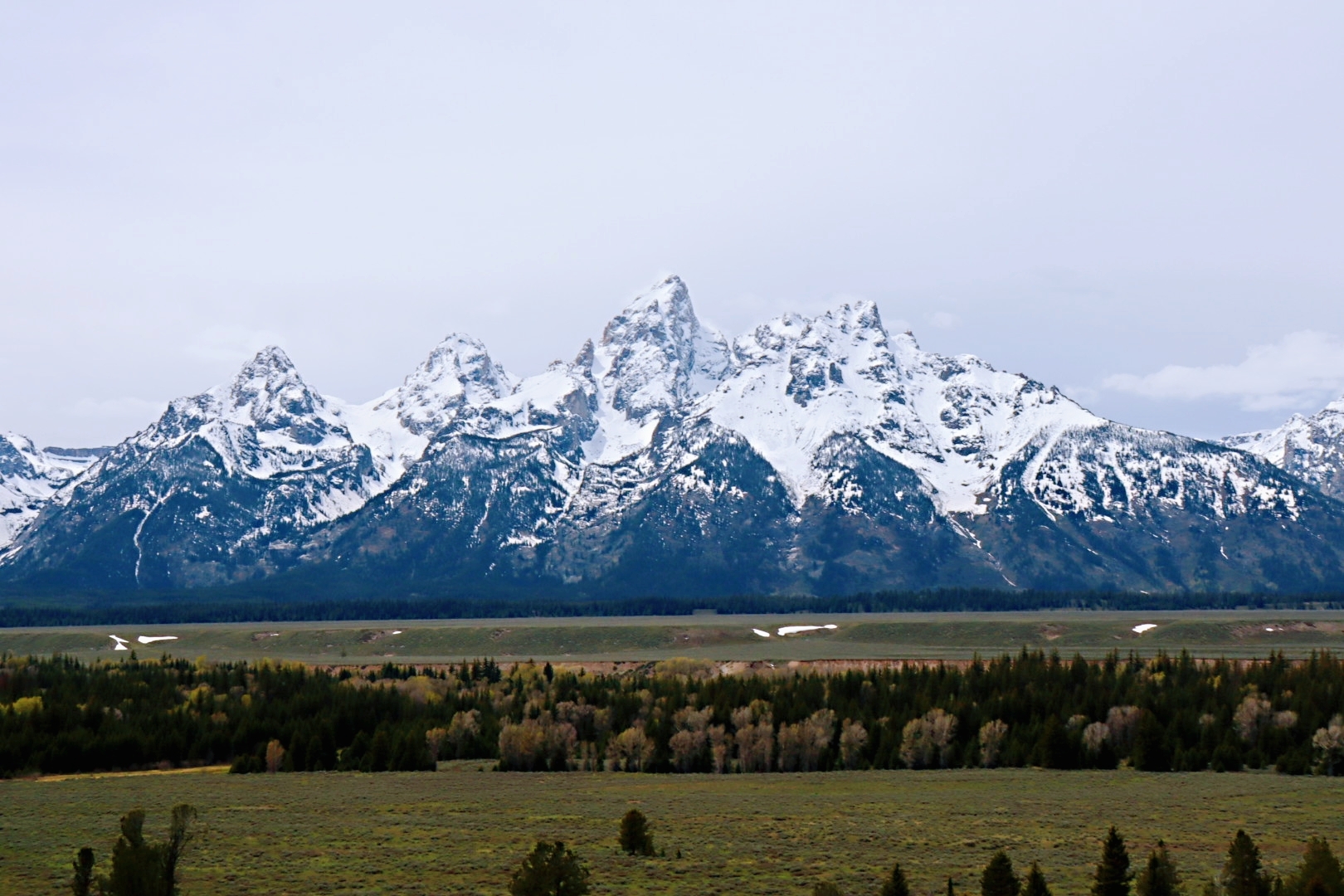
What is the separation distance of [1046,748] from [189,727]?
79821mm

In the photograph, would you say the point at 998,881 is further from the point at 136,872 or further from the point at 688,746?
the point at 688,746

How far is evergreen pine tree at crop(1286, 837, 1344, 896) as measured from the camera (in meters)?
50.0

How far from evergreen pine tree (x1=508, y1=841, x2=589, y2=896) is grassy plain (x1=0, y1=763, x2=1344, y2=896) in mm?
5118

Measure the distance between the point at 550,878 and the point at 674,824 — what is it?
26844 millimetres

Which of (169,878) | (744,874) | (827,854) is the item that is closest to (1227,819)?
(827,854)

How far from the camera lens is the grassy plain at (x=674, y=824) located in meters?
64.0

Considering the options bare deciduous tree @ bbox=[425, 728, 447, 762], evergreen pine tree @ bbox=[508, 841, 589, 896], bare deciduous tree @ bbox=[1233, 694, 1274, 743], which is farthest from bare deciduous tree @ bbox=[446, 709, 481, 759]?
evergreen pine tree @ bbox=[508, 841, 589, 896]

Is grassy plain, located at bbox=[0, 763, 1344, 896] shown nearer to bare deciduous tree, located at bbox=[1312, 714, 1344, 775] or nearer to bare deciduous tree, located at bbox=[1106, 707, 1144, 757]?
bare deciduous tree, located at bbox=[1312, 714, 1344, 775]

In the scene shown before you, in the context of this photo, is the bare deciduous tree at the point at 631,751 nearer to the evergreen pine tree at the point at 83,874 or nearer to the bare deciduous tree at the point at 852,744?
the bare deciduous tree at the point at 852,744

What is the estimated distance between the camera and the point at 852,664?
19450cm

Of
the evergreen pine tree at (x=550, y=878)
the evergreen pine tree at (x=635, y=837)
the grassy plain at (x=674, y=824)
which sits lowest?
the grassy plain at (x=674, y=824)

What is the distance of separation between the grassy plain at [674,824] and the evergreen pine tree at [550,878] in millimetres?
5118

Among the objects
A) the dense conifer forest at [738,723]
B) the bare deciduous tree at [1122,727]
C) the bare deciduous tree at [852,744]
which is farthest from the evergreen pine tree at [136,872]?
the bare deciduous tree at [1122,727]

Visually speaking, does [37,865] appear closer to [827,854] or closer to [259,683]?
[827,854]
